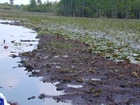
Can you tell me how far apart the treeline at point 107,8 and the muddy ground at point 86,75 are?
54.8 metres

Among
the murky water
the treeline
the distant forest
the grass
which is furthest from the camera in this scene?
the distant forest

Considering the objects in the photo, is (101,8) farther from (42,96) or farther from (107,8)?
(42,96)

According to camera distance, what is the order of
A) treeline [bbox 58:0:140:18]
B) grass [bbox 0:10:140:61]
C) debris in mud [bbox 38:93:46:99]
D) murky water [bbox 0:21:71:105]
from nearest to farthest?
murky water [bbox 0:21:71:105] < debris in mud [bbox 38:93:46:99] < grass [bbox 0:10:140:61] < treeline [bbox 58:0:140:18]

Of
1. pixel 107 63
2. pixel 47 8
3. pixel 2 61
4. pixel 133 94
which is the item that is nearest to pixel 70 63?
pixel 107 63

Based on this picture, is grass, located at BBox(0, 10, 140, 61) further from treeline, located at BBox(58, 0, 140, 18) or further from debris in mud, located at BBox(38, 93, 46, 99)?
treeline, located at BBox(58, 0, 140, 18)

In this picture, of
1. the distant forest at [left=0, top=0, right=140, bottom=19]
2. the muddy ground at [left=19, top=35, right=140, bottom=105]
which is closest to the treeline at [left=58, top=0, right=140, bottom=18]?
the distant forest at [left=0, top=0, right=140, bottom=19]

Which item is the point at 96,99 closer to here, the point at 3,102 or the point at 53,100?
the point at 53,100

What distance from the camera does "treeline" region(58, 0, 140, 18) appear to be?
2534 inches

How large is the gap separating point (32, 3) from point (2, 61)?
92537 millimetres

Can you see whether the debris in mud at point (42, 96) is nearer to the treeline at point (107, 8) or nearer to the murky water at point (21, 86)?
the murky water at point (21, 86)

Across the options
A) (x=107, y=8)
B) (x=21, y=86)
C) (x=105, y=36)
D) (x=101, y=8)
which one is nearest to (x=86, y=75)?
(x=21, y=86)

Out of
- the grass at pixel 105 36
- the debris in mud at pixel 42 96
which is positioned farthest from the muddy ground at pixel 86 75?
the grass at pixel 105 36

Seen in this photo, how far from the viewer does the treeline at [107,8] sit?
211ft

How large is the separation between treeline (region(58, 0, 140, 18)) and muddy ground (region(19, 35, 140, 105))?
180 ft
